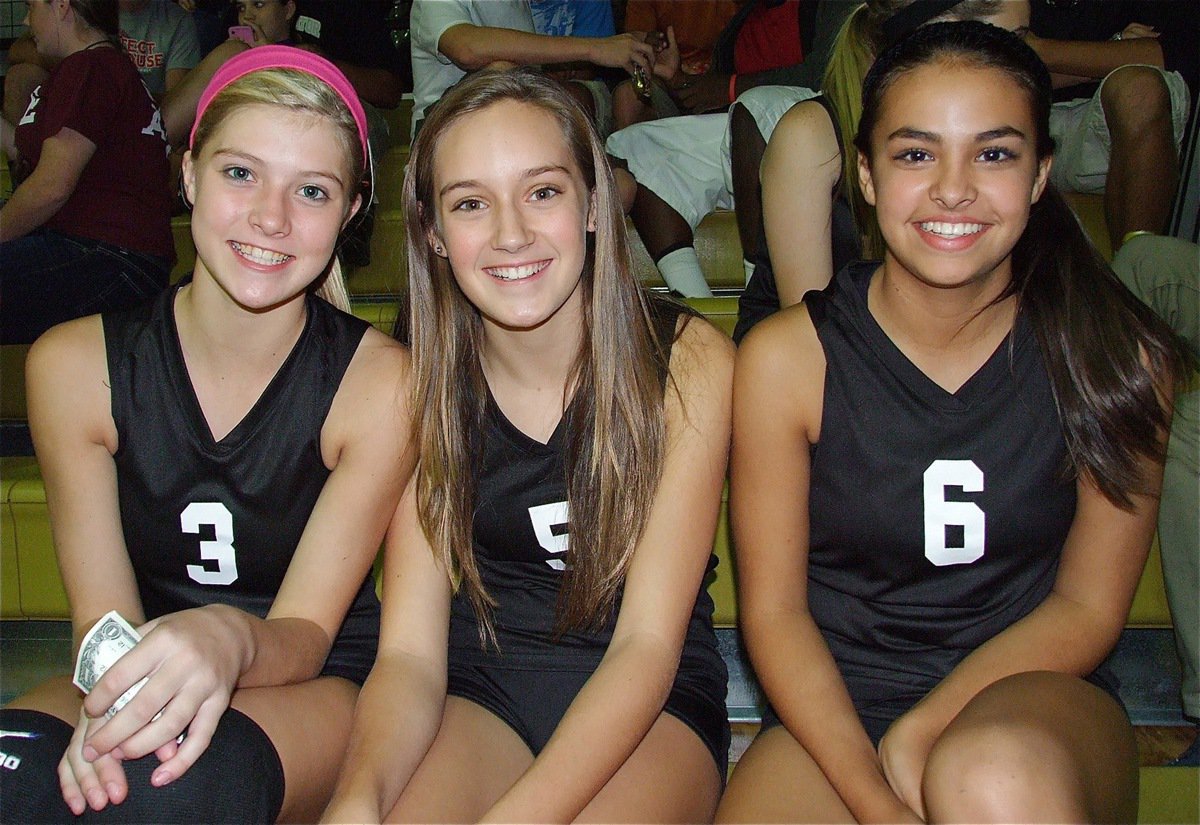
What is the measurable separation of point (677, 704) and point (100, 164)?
1.87 meters

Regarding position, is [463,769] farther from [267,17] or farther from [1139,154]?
[267,17]

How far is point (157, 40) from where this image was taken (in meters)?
3.46

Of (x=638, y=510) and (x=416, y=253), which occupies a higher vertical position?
(x=416, y=253)

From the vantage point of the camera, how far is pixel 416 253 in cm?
135

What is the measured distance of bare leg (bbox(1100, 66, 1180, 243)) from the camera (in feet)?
7.10

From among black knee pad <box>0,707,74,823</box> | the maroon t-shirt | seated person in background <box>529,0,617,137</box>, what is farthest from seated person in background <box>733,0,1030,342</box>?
the maroon t-shirt

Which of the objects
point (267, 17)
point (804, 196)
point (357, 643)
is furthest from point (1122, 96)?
point (267, 17)

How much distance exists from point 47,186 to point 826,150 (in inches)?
66.0

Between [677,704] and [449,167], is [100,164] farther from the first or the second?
[677,704]

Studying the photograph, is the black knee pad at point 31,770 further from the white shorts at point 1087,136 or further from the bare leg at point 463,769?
the white shorts at point 1087,136

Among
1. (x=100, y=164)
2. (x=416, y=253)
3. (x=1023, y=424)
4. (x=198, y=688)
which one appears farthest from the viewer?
(x=100, y=164)

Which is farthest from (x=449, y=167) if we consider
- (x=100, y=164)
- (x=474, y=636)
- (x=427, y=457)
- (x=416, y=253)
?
(x=100, y=164)

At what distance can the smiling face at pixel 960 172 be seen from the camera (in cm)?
117

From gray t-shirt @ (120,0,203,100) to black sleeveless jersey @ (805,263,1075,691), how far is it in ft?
9.58
